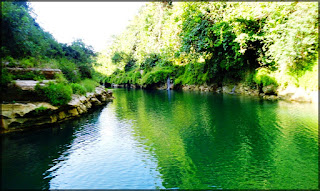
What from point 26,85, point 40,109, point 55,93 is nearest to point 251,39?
point 55,93

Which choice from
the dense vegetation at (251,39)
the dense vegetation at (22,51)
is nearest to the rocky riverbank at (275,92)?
the dense vegetation at (251,39)

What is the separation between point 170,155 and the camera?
8.36 metres

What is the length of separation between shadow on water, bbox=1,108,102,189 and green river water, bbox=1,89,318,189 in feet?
0.09

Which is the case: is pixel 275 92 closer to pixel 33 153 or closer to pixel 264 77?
pixel 264 77

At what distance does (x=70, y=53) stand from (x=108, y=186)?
23166 mm

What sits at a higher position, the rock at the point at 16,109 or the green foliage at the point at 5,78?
the green foliage at the point at 5,78

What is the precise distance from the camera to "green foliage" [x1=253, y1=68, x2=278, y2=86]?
21723 mm

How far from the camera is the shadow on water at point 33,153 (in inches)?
255

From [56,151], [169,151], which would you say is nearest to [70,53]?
[56,151]

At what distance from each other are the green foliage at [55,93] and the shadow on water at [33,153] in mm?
1791

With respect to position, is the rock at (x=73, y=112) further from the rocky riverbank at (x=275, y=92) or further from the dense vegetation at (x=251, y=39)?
the rocky riverbank at (x=275, y=92)

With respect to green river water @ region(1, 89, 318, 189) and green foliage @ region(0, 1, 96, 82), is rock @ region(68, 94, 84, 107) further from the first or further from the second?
green foliage @ region(0, 1, 96, 82)

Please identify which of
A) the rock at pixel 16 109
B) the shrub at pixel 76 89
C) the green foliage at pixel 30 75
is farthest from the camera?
the shrub at pixel 76 89

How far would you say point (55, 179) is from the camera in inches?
261
